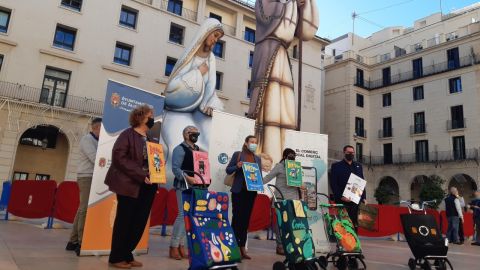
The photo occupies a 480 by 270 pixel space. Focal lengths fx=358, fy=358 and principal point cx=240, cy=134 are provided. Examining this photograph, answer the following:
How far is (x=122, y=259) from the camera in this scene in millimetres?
3945

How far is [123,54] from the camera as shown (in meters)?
23.5

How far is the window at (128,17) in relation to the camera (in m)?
23.6

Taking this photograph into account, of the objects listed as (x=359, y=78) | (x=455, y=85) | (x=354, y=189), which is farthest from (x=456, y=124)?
(x=354, y=189)

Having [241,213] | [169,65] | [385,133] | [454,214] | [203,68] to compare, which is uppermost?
[169,65]

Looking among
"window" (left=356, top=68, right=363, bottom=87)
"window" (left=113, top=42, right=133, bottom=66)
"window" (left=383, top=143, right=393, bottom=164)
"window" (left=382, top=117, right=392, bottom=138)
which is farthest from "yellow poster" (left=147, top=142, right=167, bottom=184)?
"window" (left=356, top=68, right=363, bottom=87)

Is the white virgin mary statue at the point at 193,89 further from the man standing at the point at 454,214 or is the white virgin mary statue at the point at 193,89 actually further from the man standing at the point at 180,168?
the man standing at the point at 454,214

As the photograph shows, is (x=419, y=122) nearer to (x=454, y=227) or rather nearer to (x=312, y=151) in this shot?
(x=454, y=227)

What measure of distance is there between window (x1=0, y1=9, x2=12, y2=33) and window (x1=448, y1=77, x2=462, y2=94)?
1294 inches

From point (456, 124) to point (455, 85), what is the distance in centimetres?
352

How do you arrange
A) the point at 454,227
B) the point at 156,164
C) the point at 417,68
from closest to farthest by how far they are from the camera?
the point at 156,164
the point at 454,227
the point at 417,68

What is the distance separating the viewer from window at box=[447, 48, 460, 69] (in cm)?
3090

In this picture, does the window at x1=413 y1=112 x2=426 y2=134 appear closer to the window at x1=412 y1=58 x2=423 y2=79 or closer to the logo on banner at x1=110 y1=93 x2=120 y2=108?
the window at x1=412 y1=58 x2=423 y2=79

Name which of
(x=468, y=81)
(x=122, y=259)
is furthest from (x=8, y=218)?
(x=468, y=81)

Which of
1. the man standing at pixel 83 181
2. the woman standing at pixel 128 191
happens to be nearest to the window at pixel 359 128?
Answer: the man standing at pixel 83 181
